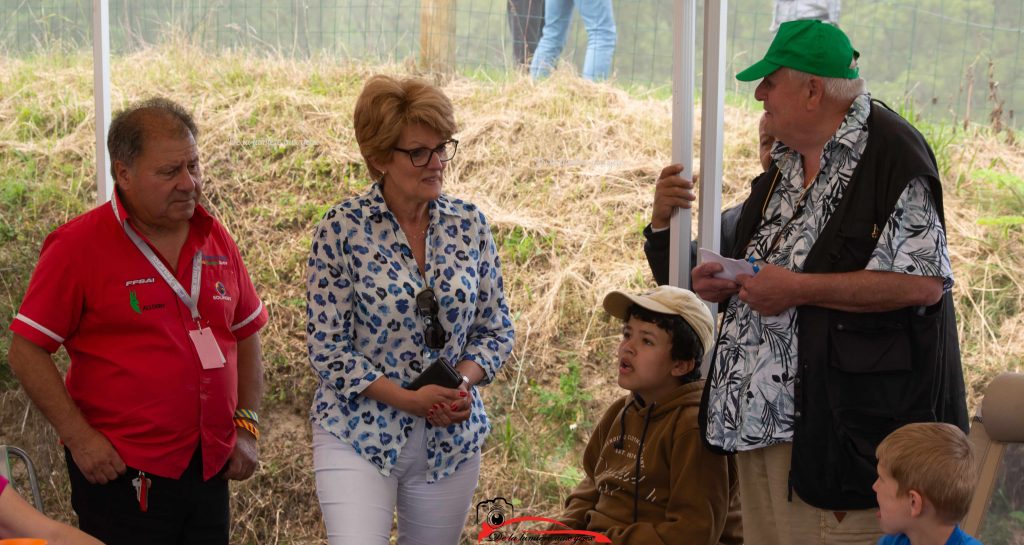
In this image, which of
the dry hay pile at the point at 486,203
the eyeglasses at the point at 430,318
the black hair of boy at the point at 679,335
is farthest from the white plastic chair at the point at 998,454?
the dry hay pile at the point at 486,203

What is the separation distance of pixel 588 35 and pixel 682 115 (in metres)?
1.61

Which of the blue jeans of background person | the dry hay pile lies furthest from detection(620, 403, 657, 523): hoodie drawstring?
the blue jeans of background person

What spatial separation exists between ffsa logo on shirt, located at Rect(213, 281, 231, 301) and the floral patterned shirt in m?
1.46

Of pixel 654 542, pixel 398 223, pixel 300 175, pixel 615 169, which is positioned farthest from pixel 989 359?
pixel 300 175

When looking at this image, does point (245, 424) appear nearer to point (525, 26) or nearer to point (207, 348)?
point (207, 348)

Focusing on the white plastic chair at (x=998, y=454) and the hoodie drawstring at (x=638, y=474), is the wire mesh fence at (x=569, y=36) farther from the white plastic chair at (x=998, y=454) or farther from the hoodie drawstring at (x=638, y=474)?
the white plastic chair at (x=998, y=454)

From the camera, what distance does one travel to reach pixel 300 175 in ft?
17.5

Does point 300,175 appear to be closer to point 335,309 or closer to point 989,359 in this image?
point 335,309

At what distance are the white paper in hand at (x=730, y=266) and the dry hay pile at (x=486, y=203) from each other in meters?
2.20

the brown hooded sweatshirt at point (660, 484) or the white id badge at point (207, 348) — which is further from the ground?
the white id badge at point (207, 348)

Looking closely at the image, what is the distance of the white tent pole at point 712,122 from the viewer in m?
3.20

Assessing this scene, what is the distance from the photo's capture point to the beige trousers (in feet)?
8.04

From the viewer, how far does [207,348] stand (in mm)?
2910

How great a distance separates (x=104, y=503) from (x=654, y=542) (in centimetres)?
157
